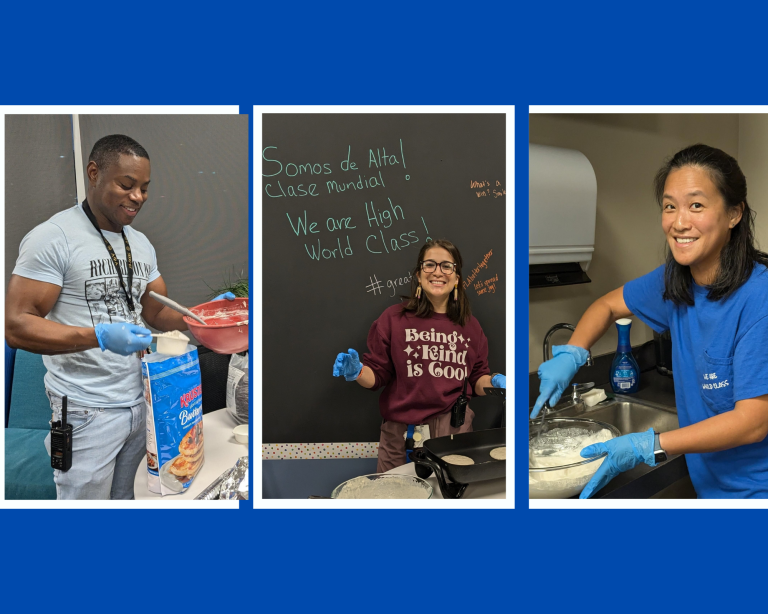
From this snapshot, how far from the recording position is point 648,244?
2072 mm

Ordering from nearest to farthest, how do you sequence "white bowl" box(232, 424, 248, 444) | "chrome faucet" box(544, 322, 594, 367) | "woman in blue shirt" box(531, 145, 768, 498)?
"woman in blue shirt" box(531, 145, 768, 498) < "white bowl" box(232, 424, 248, 444) < "chrome faucet" box(544, 322, 594, 367)

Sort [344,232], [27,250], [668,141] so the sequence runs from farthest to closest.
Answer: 1. [668,141]
2. [344,232]
3. [27,250]

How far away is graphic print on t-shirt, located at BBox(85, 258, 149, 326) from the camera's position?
121cm

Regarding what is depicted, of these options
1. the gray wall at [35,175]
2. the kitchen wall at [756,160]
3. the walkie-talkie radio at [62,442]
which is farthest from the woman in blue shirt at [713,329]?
the gray wall at [35,175]

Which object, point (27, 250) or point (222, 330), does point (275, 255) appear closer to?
point (222, 330)

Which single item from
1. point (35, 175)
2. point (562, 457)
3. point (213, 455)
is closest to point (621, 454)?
point (562, 457)

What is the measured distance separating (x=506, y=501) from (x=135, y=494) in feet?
2.95

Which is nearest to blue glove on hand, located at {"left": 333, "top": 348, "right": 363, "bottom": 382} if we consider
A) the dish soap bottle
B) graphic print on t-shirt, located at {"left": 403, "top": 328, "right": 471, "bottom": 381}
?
graphic print on t-shirt, located at {"left": 403, "top": 328, "right": 471, "bottom": 381}

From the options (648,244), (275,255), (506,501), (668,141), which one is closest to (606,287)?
(648,244)

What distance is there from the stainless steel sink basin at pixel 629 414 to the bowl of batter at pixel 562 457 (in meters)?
0.22

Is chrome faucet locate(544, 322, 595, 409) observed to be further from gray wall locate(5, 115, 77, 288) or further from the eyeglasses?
gray wall locate(5, 115, 77, 288)

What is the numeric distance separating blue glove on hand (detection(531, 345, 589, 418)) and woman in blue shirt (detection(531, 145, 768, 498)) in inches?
8.5

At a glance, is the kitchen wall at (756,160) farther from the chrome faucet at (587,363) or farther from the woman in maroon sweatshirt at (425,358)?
the woman in maroon sweatshirt at (425,358)

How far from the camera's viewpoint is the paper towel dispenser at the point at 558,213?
1.59 meters
